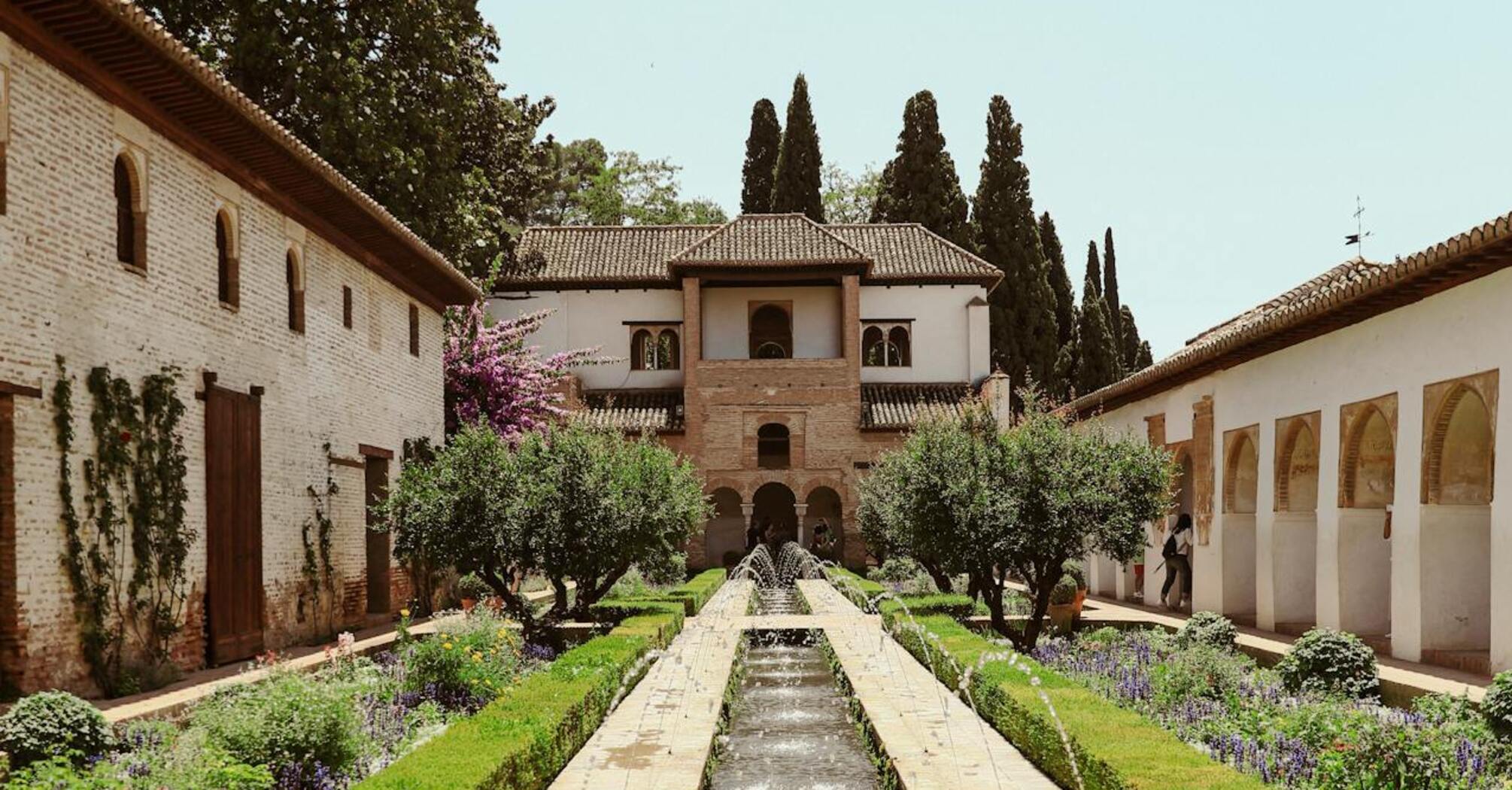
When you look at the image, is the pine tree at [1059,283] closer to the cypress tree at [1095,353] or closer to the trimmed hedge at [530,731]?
the cypress tree at [1095,353]

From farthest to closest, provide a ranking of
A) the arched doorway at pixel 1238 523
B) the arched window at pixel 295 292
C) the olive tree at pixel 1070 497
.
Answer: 1. the arched doorway at pixel 1238 523
2. the arched window at pixel 295 292
3. the olive tree at pixel 1070 497

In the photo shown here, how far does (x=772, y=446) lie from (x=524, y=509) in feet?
85.7

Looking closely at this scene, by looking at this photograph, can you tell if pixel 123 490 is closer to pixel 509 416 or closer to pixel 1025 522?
pixel 1025 522

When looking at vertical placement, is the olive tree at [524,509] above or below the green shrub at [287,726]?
above

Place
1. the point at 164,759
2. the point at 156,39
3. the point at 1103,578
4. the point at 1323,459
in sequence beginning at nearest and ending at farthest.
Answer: the point at 164,759, the point at 156,39, the point at 1323,459, the point at 1103,578

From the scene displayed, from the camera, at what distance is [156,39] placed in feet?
36.7

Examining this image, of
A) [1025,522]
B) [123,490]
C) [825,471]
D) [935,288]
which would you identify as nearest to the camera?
[123,490]

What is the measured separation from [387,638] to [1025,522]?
7242mm

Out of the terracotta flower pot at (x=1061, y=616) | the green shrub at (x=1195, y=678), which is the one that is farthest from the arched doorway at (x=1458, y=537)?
the terracotta flower pot at (x=1061, y=616)

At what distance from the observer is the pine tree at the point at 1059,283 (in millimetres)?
49594

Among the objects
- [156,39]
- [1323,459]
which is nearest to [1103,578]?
[1323,459]

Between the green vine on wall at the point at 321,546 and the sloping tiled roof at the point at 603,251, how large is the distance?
2220cm

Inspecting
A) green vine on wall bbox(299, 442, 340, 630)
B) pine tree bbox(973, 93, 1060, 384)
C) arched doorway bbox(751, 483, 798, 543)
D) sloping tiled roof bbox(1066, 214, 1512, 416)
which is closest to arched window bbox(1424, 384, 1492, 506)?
sloping tiled roof bbox(1066, 214, 1512, 416)

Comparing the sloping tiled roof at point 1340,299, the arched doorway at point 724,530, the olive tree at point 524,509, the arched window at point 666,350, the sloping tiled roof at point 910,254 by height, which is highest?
the sloping tiled roof at point 910,254
